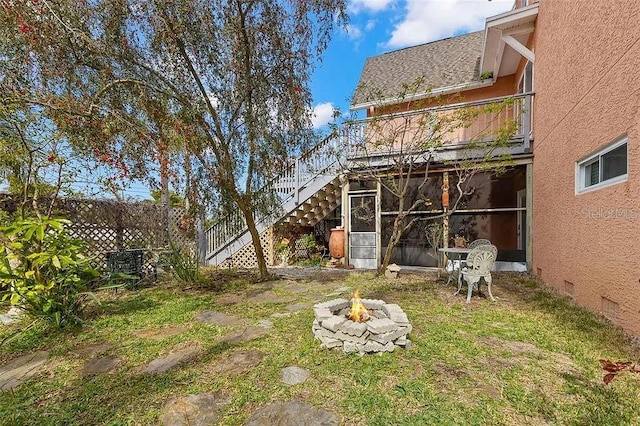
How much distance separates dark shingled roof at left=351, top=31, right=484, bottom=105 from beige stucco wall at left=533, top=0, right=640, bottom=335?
3120 mm

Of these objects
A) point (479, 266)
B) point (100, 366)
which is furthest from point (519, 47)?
point (100, 366)

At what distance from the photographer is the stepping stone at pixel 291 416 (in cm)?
210

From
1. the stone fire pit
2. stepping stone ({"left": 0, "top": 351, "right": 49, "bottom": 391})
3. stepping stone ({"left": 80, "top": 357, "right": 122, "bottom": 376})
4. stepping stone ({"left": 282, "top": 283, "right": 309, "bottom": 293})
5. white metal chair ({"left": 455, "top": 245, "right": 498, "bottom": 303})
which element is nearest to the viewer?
stepping stone ({"left": 0, "top": 351, "right": 49, "bottom": 391})

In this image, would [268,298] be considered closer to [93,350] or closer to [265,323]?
[265,323]

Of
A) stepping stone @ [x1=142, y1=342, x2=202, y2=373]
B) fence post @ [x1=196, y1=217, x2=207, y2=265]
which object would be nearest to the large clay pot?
fence post @ [x1=196, y1=217, x2=207, y2=265]

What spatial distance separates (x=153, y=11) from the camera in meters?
4.75

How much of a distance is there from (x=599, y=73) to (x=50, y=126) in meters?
7.14

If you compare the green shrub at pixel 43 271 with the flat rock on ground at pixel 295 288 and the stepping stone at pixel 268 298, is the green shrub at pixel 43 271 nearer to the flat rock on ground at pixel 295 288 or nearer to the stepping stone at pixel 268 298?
the stepping stone at pixel 268 298

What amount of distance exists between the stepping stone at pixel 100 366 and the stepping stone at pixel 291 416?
5.69ft

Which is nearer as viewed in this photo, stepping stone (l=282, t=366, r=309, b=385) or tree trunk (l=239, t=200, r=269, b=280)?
stepping stone (l=282, t=366, r=309, b=385)

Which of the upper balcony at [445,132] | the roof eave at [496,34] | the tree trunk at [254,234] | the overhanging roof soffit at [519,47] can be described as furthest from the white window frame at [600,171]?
the tree trunk at [254,234]

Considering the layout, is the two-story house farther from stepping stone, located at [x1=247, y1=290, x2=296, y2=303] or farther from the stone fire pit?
stepping stone, located at [x1=247, y1=290, x2=296, y2=303]

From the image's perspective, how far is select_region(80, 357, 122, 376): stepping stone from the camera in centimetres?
291

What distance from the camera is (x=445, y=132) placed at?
7145 millimetres
